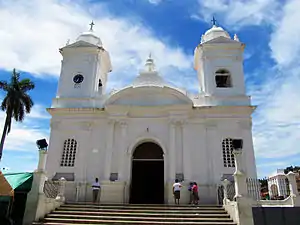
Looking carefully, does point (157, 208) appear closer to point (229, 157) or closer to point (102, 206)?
point (102, 206)

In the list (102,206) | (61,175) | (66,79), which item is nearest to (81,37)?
(66,79)

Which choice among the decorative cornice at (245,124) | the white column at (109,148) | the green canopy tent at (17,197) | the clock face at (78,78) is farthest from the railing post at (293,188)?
the clock face at (78,78)

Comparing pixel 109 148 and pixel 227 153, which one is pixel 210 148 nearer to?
pixel 227 153

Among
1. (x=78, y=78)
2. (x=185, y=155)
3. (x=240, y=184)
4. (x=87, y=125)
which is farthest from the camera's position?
(x=78, y=78)

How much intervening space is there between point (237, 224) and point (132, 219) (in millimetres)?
4143

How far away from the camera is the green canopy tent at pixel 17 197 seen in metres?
11.3

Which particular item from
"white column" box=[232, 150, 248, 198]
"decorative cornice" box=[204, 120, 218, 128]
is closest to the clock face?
"decorative cornice" box=[204, 120, 218, 128]

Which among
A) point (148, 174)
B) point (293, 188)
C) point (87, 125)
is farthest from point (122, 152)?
point (293, 188)

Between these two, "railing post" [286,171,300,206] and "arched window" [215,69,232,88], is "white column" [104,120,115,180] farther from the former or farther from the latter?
"railing post" [286,171,300,206]

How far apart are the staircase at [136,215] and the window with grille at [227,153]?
13.4 ft

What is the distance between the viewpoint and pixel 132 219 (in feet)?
37.5

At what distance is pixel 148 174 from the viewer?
1805cm

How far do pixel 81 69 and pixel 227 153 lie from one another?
11370mm

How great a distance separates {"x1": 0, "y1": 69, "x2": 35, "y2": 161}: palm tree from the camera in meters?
22.4
